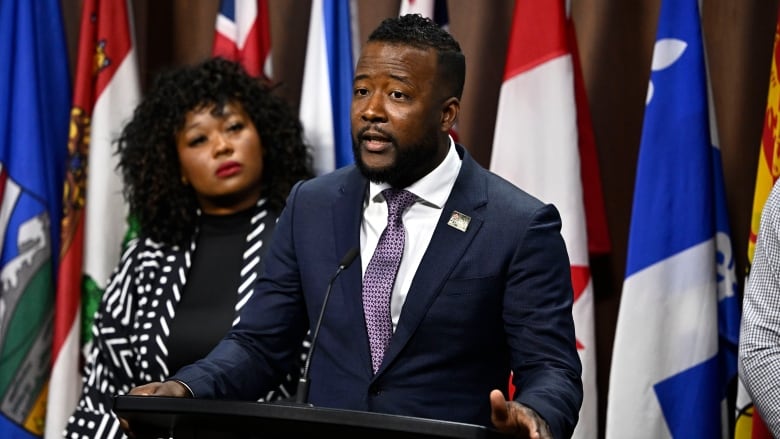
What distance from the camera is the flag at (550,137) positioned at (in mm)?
3385

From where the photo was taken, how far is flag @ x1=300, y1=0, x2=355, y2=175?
3809mm

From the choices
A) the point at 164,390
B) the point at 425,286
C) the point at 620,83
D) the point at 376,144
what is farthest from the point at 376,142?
the point at 620,83

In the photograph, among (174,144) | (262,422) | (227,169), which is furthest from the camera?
(174,144)

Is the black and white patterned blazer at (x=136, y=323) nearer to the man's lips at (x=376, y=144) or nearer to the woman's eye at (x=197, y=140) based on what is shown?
the woman's eye at (x=197, y=140)

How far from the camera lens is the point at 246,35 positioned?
13.0 feet

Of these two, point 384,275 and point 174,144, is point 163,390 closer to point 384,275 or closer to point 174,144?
point 384,275

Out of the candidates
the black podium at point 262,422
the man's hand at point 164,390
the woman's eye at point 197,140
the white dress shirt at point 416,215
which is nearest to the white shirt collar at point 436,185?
the white dress shirt at point 416,215

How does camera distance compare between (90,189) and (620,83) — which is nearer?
(620,83)

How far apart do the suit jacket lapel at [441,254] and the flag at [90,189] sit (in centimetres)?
187

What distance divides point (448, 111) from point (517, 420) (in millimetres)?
780

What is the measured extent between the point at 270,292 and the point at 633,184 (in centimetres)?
161

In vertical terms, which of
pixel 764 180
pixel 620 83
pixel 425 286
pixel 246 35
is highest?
pixel 246 35

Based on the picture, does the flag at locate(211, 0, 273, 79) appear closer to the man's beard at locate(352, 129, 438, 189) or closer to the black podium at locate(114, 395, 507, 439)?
the man's beard at locate(352, 129, 438, 189)

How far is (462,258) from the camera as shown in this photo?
7.46ft
